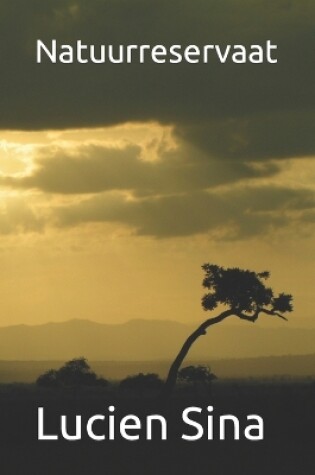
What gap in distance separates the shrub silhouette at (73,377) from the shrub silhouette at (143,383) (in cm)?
180

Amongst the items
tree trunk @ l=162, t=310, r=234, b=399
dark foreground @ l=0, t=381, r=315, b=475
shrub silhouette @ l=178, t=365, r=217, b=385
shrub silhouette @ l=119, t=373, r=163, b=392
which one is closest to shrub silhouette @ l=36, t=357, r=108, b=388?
shrub silhouette @ l=119, t=373, r=163, b=392

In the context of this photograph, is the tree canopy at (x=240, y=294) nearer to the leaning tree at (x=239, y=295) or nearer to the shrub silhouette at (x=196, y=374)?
the leaning tree at (x=239, y=295)

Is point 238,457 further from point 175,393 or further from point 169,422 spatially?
point 175,393

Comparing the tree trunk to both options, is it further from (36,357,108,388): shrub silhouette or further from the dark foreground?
(36,357,108,388): shrub silhouette

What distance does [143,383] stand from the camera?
8394 centimetres

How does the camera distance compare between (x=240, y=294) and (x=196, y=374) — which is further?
(x=196, y=374)

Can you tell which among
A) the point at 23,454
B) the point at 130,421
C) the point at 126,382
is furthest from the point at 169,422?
the point at 126,382

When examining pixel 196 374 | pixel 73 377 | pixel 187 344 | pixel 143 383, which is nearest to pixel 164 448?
pixel 187 344

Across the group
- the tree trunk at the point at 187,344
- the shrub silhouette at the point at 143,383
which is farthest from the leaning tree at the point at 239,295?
the shrub silhouette at the point at 143,383

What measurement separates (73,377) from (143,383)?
4.42m

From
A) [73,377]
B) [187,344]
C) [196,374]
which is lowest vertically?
[187,344]

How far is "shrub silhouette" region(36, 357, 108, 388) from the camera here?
8350 cm

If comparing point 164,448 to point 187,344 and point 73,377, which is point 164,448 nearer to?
point 187,344

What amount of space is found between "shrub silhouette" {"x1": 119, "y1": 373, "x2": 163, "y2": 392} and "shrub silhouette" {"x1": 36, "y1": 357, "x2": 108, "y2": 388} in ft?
5.90
